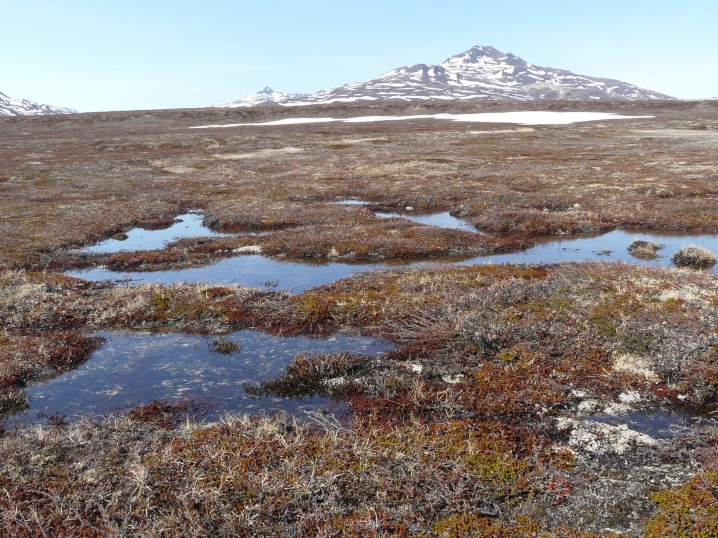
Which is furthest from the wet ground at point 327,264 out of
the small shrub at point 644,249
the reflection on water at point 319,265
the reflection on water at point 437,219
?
the reflection on water at point 437,219

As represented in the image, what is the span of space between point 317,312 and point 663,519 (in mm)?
10209

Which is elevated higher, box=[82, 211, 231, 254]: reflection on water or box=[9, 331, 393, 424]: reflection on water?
box=[82, 211, 231, 254]: reflection on water

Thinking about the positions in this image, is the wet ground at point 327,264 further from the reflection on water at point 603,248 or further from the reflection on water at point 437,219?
the reflection on water at point 437,219

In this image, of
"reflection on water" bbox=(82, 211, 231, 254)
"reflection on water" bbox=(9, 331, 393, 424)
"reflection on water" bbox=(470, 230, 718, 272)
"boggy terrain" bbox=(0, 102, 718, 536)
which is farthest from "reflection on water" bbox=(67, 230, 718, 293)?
"reflection on water" bbox=(9, 331, 393, 424)

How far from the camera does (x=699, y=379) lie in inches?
409

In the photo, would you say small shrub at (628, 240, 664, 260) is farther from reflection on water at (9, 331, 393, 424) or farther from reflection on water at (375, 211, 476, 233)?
reflection on water at (9, 331, 393, 424)

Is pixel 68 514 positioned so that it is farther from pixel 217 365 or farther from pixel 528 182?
pixel 528 182

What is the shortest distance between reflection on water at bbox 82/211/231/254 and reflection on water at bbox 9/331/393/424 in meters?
12.7

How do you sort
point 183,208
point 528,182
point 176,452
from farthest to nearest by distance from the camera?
1. point 528,182
2. point 183,208
3. point 176,452

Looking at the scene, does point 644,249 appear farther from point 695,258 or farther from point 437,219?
point 437,219

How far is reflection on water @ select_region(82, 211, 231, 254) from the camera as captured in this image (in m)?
25.9

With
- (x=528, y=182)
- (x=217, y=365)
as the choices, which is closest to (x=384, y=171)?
(x=528, y=182)

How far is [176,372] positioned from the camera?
40.3 feet

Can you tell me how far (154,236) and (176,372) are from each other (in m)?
18.6
